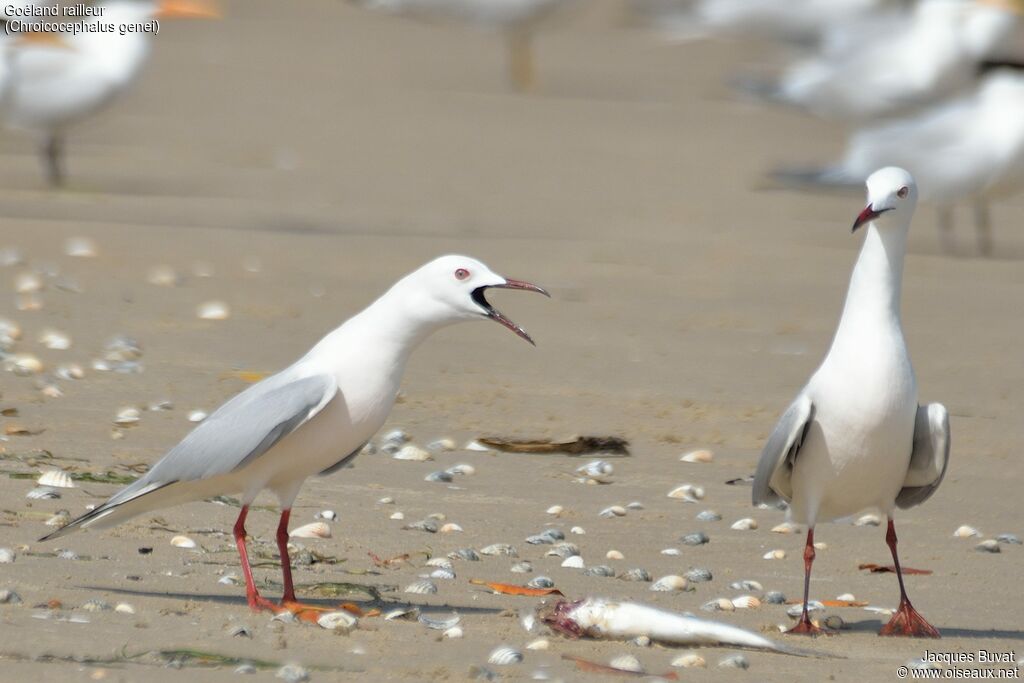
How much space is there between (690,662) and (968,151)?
7.42 metres

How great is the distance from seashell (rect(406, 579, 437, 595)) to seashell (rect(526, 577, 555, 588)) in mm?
274

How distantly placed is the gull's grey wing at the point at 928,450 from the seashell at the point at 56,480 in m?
2.50

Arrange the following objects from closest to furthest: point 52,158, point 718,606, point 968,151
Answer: point 718,606, point 968,151, point 52,158

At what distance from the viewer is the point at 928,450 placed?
16.9 feet

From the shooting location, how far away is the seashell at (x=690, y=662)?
436 centimetres

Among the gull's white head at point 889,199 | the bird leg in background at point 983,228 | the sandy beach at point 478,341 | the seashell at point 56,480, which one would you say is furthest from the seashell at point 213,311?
the bird leg in background at point 983,228

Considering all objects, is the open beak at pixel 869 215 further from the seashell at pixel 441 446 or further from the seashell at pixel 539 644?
the seashell at pixel 441 446

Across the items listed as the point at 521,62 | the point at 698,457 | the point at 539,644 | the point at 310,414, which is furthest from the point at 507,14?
the point at 539,644

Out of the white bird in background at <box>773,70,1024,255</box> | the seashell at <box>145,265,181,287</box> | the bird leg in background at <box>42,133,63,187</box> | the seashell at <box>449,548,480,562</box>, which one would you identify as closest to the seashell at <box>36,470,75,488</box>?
the seashell at <box>449,548,480,562</box>

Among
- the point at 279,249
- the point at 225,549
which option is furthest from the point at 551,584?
the point at 279,249

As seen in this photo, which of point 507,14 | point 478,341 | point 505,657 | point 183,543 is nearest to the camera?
point 505,657

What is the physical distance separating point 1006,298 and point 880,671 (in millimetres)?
5864

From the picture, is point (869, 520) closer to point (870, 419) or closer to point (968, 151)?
point (870, 419)

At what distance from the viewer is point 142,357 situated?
25.5 ft
